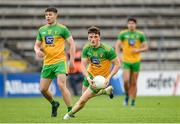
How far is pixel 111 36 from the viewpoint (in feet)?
109

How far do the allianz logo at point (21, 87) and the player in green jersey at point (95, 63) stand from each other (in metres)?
14.2

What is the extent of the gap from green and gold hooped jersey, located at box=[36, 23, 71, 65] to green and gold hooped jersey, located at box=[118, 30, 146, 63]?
6.23 m

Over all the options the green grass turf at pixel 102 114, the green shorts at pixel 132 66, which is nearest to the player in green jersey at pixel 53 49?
the green grass turf at pixel 102 114

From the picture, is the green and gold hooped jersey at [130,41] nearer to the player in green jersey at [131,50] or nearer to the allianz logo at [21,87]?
the player in green jersey at [131,50]

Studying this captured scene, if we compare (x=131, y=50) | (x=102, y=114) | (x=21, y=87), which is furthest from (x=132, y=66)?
(x=21, y=87)

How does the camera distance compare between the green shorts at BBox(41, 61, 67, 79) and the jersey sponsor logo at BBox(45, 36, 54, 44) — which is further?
the jersey sponsor logo at BBox(45, 36, 54, 44)

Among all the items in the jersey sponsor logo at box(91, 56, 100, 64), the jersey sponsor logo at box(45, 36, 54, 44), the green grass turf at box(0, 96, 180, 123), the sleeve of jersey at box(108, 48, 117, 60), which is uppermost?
the jersey sponsor logo at box(45, 36, 54, 44)

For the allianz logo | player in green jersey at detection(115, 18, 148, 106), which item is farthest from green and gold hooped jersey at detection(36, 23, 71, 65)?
the allianz logo

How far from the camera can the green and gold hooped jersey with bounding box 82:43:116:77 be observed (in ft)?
43.7

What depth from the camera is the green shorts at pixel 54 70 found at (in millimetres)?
14148

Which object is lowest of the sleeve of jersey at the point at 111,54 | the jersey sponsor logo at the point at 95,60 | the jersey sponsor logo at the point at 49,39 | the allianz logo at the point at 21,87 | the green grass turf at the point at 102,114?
the allianz logo at the point at 21,87

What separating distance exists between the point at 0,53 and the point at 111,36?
23.7ft

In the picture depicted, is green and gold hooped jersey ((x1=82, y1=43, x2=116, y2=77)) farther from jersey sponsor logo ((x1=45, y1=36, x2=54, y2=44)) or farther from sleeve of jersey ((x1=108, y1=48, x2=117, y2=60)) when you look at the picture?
jersey sponsor logo ((x1=45, y1=36, x2=54, y2=44))

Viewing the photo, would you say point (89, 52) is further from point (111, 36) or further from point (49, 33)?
point (111, 36)
